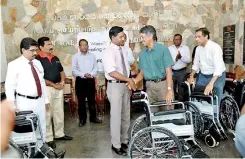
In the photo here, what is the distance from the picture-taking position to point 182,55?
5855mm

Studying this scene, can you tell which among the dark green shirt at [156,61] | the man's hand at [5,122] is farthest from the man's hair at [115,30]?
the man's hand at [5,122]

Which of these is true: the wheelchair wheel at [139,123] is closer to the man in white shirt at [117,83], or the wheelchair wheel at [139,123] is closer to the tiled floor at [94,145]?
the man in white shirt at [117,83]

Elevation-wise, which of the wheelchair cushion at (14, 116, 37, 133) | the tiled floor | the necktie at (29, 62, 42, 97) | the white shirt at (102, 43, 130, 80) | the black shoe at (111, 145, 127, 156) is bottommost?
the tiled floor

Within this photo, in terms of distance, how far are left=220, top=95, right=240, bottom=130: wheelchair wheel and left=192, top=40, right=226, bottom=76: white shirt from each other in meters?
0.52

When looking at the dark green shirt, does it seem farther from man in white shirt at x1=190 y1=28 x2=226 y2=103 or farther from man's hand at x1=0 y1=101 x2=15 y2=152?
man's hand at x1=0 y1=101 x2=15 y2=152

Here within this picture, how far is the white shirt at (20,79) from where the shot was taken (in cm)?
326

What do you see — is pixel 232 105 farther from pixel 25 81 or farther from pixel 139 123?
pixel 25 81

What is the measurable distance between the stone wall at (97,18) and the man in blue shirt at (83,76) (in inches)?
47.2

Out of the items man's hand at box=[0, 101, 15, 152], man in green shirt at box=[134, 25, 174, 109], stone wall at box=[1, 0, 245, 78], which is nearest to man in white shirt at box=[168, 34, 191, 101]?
stone wall at box=[1, 0, 245, 78]

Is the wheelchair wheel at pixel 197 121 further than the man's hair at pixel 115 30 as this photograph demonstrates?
Yes

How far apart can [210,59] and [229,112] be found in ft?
2.85

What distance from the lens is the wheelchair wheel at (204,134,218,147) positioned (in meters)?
3.65

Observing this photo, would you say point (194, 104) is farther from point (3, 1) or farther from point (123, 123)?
point (3, 1)

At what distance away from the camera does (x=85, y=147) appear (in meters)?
3.91
